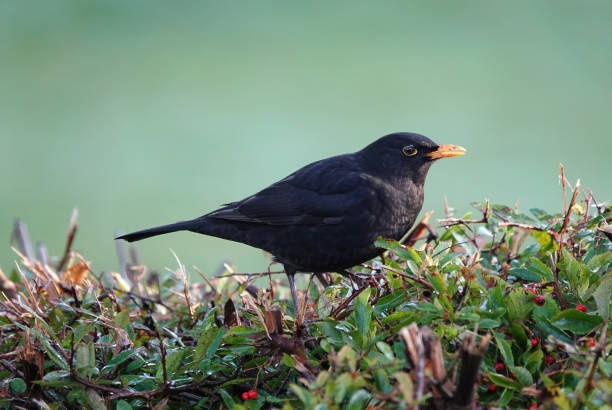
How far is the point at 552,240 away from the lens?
7.18ft

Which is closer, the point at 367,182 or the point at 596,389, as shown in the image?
the point at 596,389

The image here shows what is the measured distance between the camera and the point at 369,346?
1854 millimetres

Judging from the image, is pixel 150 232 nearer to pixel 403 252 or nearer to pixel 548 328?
pixel 403 252

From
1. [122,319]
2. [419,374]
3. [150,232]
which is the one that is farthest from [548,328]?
[150,232]

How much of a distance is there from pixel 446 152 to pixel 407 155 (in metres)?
0.21

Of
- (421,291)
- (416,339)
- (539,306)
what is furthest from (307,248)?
(416,339)

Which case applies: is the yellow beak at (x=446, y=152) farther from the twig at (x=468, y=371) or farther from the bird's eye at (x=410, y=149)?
the twig at (x=468, y=371)

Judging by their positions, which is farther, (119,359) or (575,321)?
(119,359)

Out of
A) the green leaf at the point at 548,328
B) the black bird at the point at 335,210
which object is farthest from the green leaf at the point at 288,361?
the black bird at the point at 335,210

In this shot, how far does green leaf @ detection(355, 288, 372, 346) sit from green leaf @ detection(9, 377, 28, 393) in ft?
3.48

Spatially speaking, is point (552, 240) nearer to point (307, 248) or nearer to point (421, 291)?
point (421, 291)

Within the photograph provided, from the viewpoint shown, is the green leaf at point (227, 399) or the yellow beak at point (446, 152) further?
the yellow beak at point (446, 152)

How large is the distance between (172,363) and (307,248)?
1418mm

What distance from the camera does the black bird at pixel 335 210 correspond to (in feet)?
10.4
